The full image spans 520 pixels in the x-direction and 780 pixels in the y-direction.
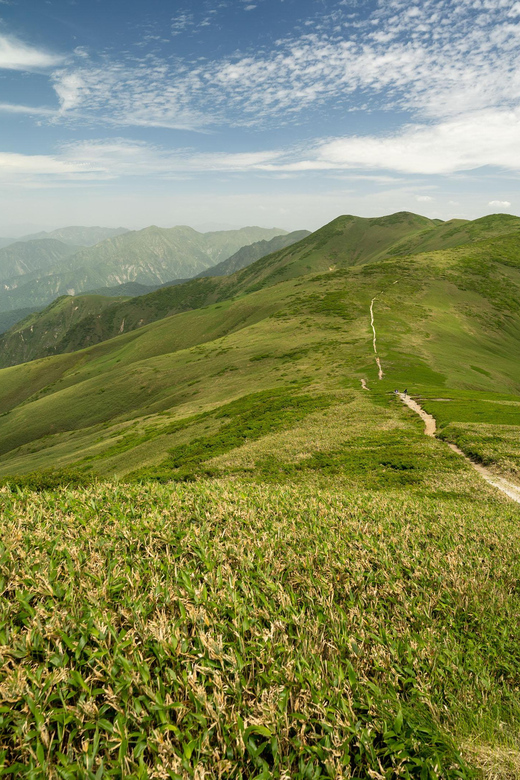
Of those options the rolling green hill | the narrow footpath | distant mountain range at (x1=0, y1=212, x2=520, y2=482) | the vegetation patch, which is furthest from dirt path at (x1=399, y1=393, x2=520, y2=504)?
the vegetation patch

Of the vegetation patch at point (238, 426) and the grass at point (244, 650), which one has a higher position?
the grass at point (244, 650)

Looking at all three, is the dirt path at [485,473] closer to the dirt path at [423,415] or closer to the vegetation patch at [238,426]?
the dirt path at [423,415]

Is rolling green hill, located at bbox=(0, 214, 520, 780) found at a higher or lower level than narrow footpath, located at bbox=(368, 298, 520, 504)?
higher

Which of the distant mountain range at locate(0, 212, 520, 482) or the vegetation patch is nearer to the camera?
the vegetation patch

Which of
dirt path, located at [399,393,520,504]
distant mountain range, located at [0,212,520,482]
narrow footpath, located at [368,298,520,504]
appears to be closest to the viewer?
dirt path, located at [399,393,520,504]

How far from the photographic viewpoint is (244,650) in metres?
5.20

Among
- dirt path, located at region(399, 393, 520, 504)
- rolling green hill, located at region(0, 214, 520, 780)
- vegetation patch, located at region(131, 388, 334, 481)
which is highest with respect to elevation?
rolling green hill, located at region(0, 214, 520, 780)

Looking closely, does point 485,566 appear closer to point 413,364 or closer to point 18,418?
point 413,364

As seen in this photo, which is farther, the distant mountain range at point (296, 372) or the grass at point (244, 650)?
the distant mountain range at point (296, 372)

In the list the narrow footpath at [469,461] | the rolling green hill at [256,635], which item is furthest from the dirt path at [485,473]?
the rolling green hill at [256,635]

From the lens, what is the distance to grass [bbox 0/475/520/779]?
13.4 feet

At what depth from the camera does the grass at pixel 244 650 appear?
4.10 meters

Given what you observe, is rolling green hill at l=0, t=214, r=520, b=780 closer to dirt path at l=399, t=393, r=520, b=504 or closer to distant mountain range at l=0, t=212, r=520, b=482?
dirt path at l=399, t=393, r=520, b=504

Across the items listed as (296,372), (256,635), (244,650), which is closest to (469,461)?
(256,635)
